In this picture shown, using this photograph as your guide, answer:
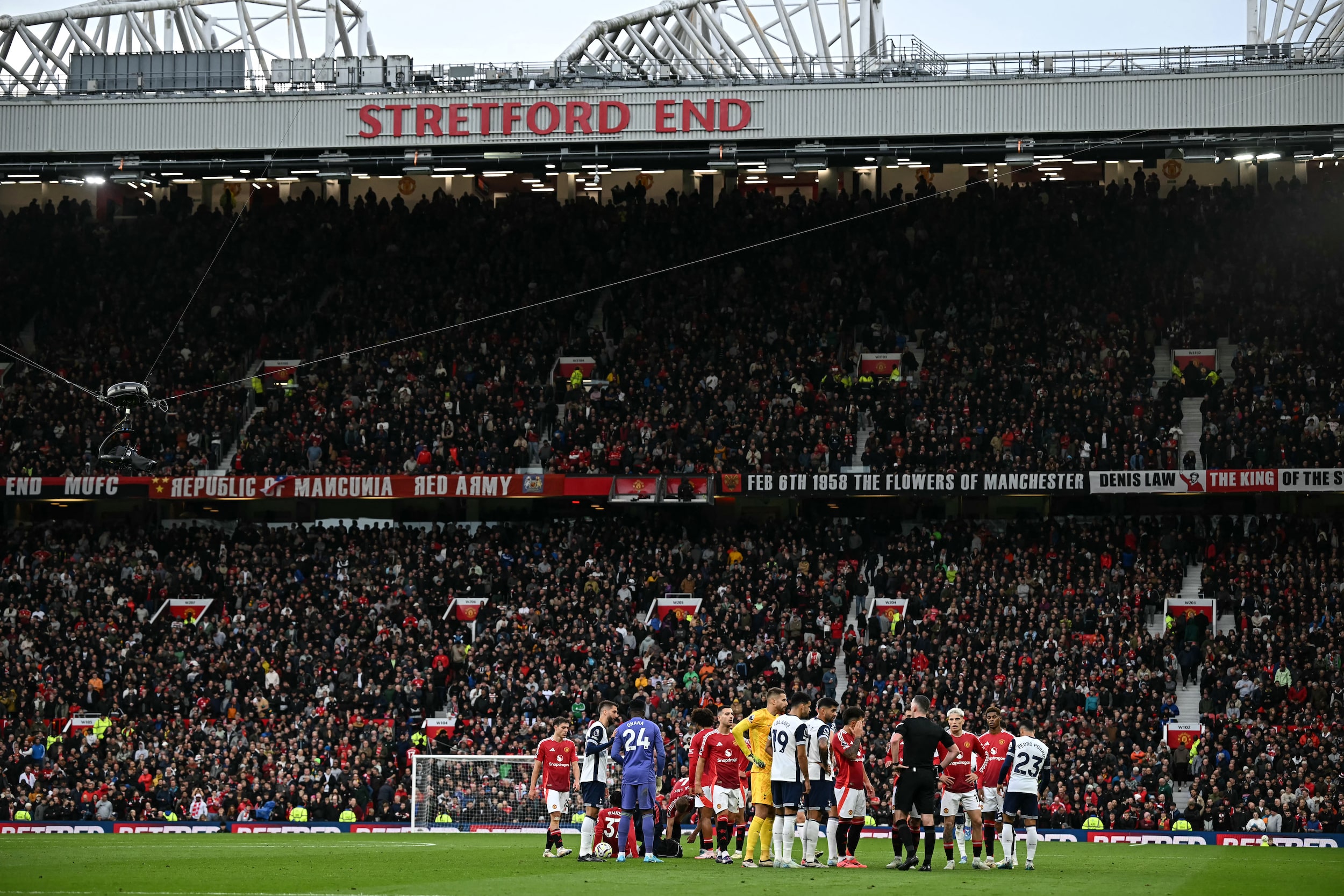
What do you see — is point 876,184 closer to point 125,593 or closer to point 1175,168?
point 1175,168

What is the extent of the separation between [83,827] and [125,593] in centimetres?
1027

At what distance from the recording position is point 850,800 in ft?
64.1

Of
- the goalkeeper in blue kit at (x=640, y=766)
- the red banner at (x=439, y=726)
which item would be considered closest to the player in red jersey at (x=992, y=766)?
the goalkeeper in blue kit at (x=640, y=766)

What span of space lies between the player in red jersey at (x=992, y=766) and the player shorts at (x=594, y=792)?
4616mm

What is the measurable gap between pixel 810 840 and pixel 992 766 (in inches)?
105

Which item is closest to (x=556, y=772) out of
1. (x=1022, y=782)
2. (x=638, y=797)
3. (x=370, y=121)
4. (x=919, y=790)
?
(x=638, y=797)

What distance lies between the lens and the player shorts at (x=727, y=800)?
20109 mm

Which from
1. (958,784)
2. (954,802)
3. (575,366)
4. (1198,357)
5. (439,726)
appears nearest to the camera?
(958,784)

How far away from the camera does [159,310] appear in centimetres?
4909

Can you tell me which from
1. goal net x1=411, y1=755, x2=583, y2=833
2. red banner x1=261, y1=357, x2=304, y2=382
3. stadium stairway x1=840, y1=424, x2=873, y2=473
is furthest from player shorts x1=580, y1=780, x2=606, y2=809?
red banner x1=261, y1=357, x2=304, y2=382

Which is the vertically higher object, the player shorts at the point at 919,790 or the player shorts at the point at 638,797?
the player shorts at the point at 919,790

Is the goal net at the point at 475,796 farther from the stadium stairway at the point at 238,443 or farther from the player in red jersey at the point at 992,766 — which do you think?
the stadium stairway at the point at 238,443

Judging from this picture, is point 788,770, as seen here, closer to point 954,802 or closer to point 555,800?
point 954,802

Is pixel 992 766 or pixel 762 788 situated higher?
pixel 992 766
